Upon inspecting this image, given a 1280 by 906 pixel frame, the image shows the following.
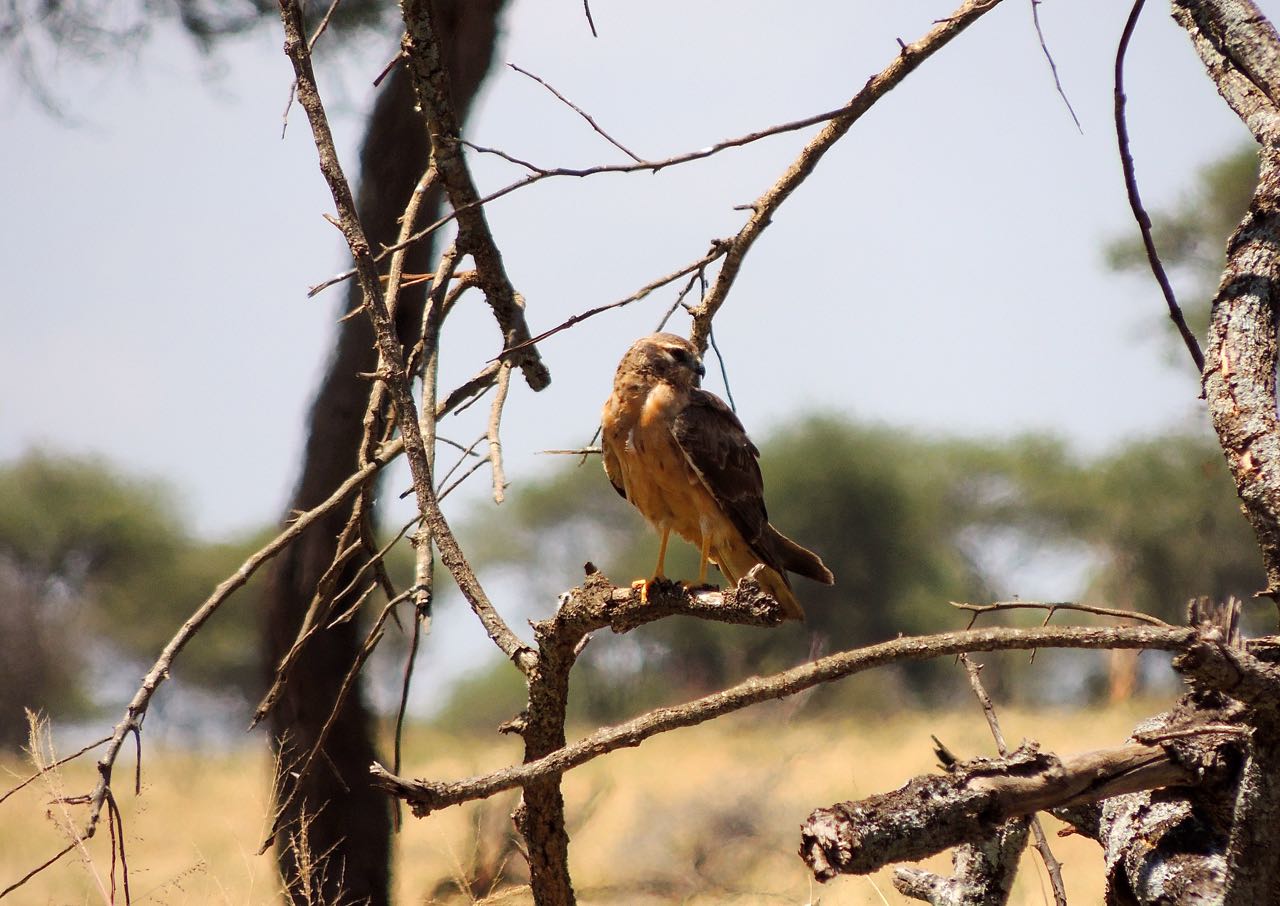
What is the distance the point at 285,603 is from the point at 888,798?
5114 mm

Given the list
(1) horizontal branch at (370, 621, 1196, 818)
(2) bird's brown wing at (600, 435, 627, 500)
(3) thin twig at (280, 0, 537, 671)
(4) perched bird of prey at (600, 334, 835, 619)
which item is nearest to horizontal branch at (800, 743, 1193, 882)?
(1) horizontal branch at (370, 621, 1196, 818)

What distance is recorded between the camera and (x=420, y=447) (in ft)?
11.5

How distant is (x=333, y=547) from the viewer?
694 cm

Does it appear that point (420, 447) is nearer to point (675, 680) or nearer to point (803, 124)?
point (803, 124)

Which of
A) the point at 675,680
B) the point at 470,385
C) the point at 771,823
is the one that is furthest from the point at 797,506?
the point at 470,385

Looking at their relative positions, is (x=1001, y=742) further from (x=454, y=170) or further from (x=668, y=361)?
(x=454, y=170)

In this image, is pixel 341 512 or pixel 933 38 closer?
pixel 933 38

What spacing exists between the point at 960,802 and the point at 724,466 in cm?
270

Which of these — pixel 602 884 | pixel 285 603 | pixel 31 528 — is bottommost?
pixel 602 884

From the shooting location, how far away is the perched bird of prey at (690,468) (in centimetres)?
518

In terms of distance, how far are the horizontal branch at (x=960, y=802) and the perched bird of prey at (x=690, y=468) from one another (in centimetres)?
224

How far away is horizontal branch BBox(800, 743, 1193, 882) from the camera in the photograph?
8.12ft

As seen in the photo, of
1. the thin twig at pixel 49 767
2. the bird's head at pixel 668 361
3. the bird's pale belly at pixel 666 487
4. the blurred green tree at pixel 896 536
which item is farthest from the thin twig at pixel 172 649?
the blurred green tree at pixel 896 536

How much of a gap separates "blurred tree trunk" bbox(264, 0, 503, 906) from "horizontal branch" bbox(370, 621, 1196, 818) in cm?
426
